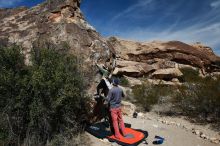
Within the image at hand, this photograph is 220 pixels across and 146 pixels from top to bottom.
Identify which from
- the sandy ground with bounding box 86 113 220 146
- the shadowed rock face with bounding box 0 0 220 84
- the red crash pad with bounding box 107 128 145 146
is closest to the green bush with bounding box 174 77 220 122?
the sandy ground with bounding box 86 113 220 146

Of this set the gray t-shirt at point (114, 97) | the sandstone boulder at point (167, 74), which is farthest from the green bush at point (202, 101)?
the sandstone boulder at point (167, 74)

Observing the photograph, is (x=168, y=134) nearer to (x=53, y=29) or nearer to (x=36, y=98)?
(x=36, y=98)

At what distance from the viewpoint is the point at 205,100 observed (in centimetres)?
1174

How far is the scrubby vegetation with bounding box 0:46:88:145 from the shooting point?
238 inches

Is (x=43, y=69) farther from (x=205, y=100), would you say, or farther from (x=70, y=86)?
(x=205, y=100)

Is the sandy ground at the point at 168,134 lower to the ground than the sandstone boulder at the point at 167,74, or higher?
lower

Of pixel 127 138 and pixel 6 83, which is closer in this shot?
pixel 6 83

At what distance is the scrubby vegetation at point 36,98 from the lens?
6.04 m

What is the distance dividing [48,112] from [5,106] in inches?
37.6

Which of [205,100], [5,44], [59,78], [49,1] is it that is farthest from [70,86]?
[205,100]

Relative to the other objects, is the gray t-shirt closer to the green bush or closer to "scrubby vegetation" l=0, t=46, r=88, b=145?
"scrubby vegetation" l=0, t=46, r=88, b=145

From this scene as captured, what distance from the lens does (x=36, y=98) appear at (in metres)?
6.07

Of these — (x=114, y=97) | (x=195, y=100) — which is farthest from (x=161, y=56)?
(x=114, y=97)

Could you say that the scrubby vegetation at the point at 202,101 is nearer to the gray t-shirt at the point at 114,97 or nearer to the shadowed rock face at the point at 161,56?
the gray t-shirt at the point at 114,97
